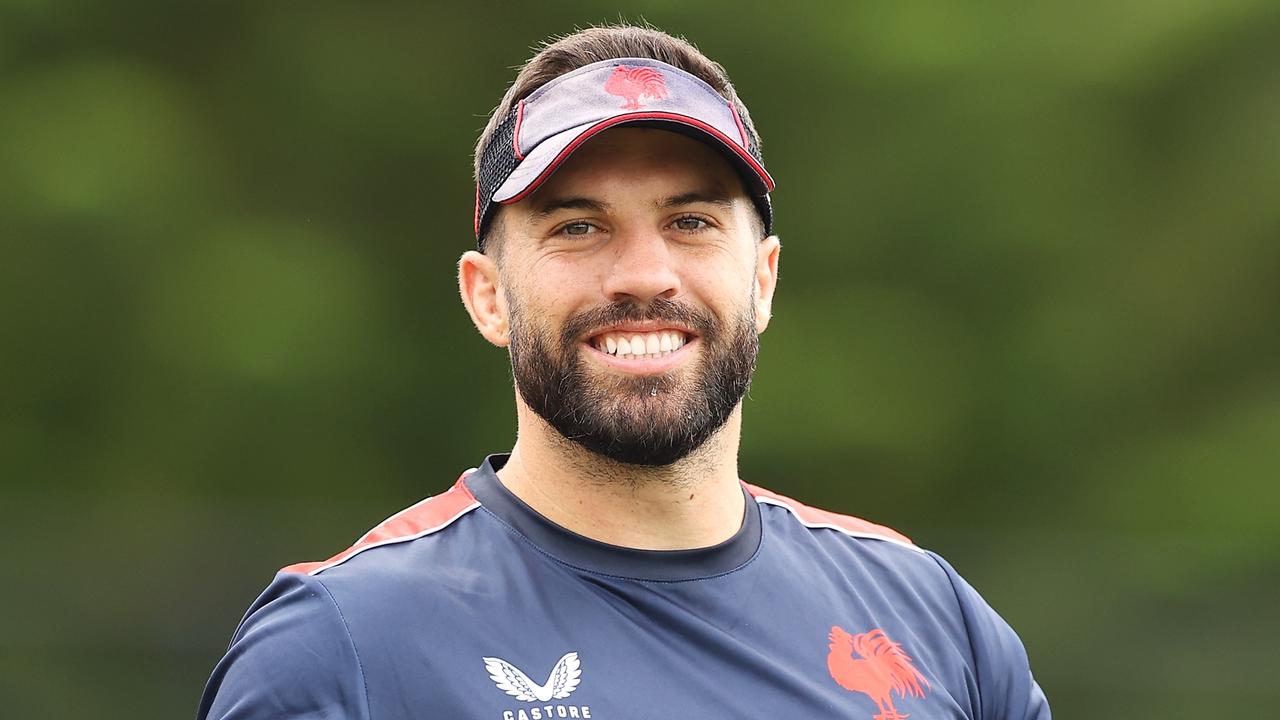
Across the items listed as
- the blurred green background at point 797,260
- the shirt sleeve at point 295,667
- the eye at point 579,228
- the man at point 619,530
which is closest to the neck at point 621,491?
Answer: the man at point 619,530

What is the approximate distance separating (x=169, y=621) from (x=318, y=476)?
145 cm

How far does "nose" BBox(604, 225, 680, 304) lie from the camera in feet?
6.92

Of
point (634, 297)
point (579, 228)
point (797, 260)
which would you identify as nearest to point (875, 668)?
point (634, 297)

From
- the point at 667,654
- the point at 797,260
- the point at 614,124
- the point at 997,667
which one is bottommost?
the point at 797,260

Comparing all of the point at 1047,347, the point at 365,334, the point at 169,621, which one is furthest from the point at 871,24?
the point at 169,621

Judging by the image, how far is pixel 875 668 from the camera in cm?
221

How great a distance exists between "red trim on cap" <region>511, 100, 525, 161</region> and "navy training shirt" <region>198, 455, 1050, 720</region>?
18.0 inches

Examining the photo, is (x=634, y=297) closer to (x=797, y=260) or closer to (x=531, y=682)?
(x=531, y=682)

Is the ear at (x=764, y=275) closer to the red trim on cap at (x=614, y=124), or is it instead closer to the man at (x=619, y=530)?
the man at (x=619, y=530)

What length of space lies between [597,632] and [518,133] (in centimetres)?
73

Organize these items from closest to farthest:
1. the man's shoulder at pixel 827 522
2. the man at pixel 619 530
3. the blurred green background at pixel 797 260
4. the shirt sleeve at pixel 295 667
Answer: the shirt sleeve at pixel 295 667 < the man at pixel 619 530 < the man's shoulder at pixel 827 522 < the blurred green background at pixel 797 260

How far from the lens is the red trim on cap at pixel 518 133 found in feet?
7.43

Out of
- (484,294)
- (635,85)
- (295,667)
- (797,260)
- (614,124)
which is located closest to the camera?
(295,667)

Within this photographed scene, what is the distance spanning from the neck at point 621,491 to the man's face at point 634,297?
35 millimetres
